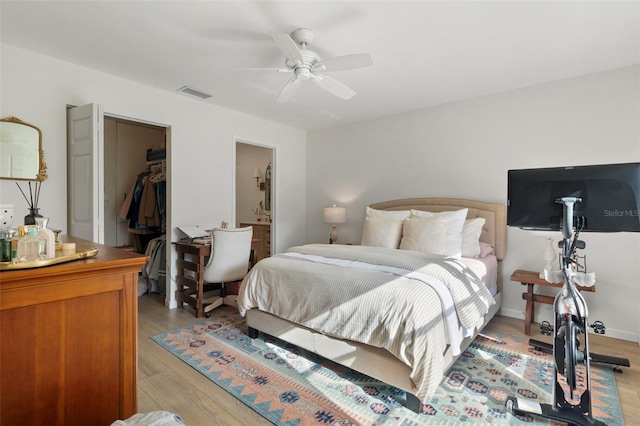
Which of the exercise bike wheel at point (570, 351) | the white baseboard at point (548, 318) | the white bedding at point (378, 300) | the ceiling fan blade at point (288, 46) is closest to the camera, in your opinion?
the exercise bike wheel at point (570, 351)

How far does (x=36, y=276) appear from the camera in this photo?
38.0 inches

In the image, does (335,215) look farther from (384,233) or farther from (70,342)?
(70,342)

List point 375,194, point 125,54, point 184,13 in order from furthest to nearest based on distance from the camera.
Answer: point 375,194, point 125,54, point 184,13

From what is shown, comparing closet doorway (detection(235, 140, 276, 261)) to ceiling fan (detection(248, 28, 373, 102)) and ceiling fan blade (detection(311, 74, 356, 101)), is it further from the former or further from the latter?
ceiling fan (detection(248, 28, 373, 102))

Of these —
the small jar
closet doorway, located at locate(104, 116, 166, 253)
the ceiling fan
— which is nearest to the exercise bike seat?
the ceiling fan

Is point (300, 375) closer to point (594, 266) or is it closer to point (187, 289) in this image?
point (187, 289)

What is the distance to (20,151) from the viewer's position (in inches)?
103

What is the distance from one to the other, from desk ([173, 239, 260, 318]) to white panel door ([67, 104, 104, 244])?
0.89 meters

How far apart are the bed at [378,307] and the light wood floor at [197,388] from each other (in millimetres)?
635

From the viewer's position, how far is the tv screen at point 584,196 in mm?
1774

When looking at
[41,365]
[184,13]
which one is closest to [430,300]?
[41,365]

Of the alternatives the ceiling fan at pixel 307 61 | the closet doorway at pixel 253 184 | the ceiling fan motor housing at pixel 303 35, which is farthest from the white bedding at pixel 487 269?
the closet doorway at pixel 253 184

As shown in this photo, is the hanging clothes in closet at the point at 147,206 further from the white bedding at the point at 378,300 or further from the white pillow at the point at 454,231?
the white pillow at the point at 454,231

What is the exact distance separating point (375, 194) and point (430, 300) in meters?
2.78
